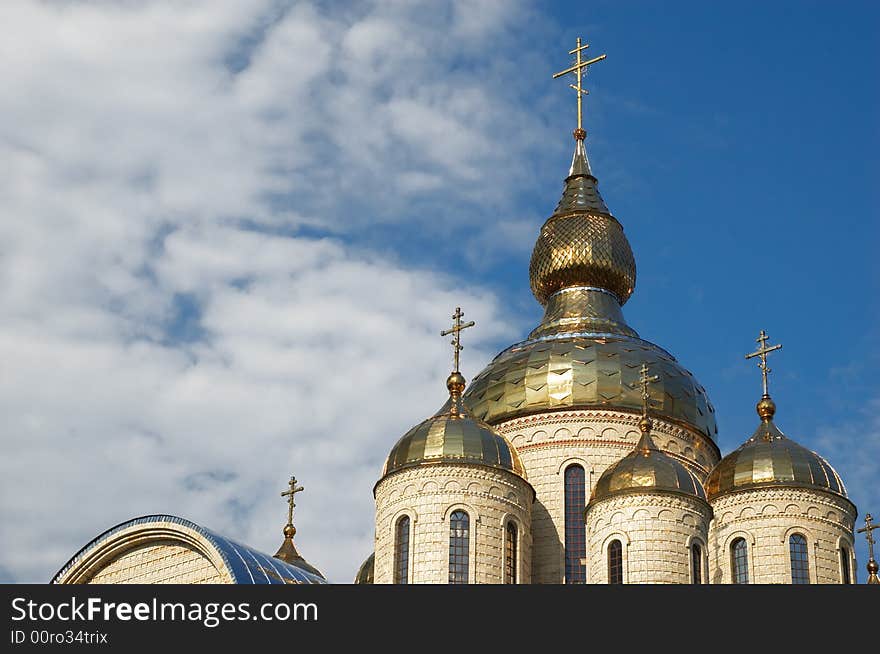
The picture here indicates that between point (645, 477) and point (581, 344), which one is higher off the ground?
point (581, 344)

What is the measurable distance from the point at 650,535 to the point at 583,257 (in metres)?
10.00

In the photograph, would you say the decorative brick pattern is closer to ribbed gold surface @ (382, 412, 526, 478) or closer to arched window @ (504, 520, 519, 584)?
ribbed gold surface @ (382, 412, 526, 478)

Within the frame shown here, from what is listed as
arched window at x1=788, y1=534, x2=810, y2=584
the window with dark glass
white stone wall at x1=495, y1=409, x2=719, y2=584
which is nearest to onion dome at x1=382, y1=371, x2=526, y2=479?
the window with dark glass

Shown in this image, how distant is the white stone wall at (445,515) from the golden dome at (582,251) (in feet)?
26.9

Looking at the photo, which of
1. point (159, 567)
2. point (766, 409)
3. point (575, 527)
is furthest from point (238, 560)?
point (766, 409)

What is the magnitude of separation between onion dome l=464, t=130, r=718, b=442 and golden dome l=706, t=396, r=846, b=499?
2.78 m

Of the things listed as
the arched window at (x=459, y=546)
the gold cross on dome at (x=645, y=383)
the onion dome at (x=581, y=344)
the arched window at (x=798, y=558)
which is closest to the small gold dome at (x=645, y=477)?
the arched window at (x=798, y=558)

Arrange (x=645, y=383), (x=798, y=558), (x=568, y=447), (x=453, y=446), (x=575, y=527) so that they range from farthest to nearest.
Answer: (x=568, y=447)
(x=645, y=383)
(x=575, y=527)
(x=798, y=558)
(x=453, y=446)

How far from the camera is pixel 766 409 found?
33.5 meters

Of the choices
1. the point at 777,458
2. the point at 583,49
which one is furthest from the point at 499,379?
the point at 583,49

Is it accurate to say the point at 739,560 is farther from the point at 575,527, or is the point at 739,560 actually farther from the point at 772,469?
the point at 575,527

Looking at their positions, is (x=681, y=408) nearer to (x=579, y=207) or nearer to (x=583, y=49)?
(x=579, y=207)
